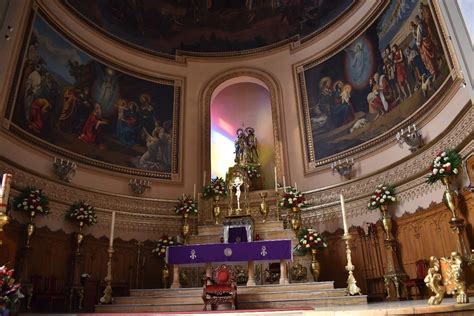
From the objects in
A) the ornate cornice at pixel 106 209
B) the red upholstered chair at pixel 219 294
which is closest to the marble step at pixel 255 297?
the red upholstered chair at pixel 219 294

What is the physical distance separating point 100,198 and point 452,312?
425 inches

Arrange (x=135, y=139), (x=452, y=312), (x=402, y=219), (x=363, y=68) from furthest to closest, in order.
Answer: (x=135, y=139) → (x=363, y=68) → (x=402, y=219) → (x=452, y=312)

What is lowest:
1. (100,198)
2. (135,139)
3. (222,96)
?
(100,198)

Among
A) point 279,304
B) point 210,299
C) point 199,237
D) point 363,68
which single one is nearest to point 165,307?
point 210,299

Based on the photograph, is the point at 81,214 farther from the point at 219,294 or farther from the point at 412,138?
the point at 412,138

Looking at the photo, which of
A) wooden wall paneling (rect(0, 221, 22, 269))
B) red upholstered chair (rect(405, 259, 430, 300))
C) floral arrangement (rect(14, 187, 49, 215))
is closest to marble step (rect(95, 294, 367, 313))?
red upholstered chair (rect(405, 259, 430, 300))

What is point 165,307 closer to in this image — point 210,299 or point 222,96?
point 210,299

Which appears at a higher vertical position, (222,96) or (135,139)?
(222,96)

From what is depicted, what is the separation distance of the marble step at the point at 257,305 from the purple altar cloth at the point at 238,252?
1.26 m

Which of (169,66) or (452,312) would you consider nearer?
(452,312)

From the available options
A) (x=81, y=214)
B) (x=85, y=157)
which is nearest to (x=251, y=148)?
(x=85, y=157)

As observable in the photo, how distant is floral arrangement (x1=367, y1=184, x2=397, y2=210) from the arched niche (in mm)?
4794

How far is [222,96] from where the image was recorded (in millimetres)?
18812

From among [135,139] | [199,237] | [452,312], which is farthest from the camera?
[135,139]
